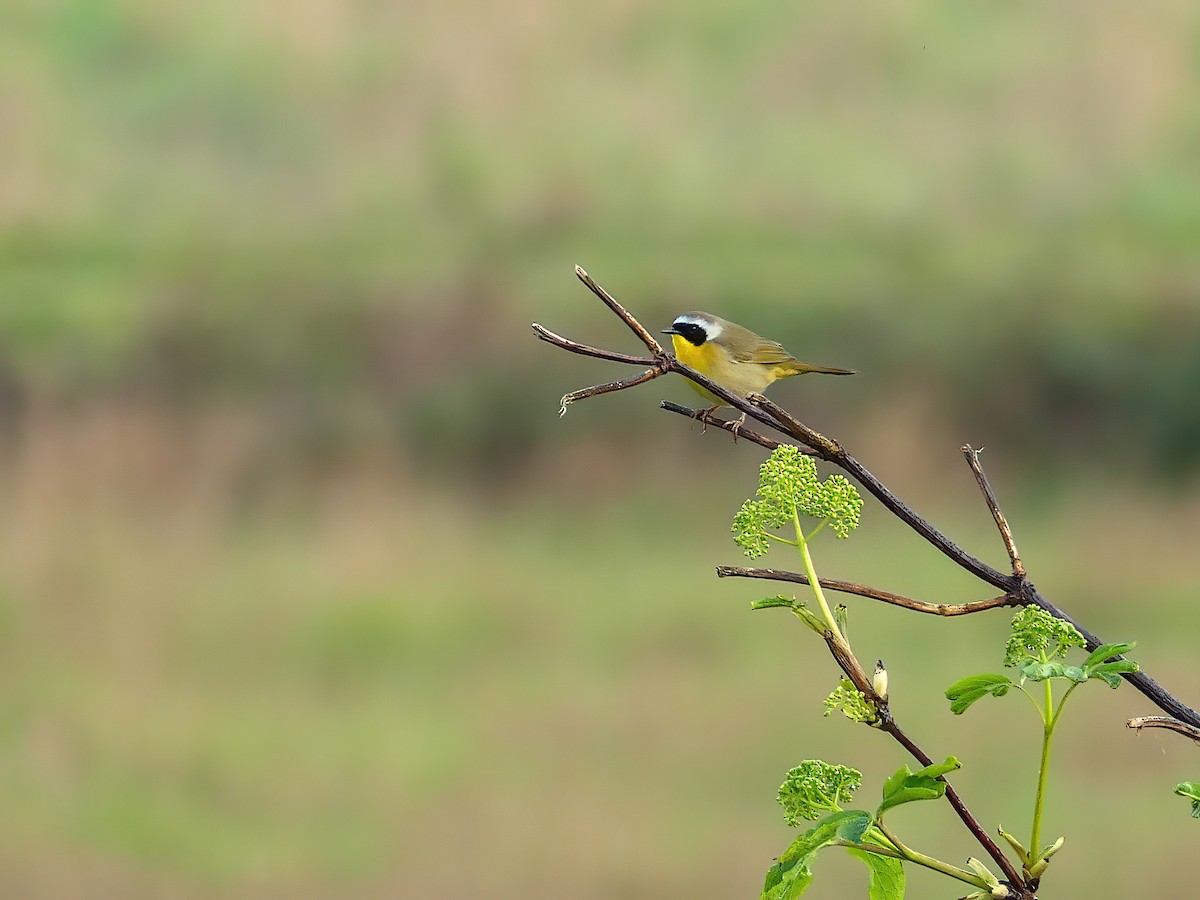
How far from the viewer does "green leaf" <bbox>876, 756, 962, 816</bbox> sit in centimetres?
31

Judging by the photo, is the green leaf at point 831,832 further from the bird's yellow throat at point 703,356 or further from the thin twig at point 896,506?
the bird's yellow throat at point 703,356

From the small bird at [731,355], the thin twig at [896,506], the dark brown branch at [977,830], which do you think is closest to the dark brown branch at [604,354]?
the thin twig at [896,506]

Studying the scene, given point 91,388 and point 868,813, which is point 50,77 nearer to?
point 91,388

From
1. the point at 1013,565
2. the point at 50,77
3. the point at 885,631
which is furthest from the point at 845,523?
the point at 50,77

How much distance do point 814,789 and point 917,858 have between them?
0.04 meters

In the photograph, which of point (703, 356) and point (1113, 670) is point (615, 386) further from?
point (703, 356)

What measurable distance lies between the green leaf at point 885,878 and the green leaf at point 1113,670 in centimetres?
7

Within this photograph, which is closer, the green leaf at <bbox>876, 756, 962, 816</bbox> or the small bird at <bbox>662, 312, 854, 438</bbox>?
the green leaf at <bbox>876, 756, 962, 816</bbox>

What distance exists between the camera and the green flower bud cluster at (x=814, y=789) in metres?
0.35

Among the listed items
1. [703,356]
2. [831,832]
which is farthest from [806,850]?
[703,356]

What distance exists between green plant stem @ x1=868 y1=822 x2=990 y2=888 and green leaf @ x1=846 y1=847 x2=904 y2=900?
0.04ft

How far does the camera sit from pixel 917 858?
31 centimetres

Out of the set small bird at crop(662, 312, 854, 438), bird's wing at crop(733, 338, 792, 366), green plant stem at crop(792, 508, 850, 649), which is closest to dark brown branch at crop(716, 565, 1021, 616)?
green plant stem at crop(792, 508, 850, 649)

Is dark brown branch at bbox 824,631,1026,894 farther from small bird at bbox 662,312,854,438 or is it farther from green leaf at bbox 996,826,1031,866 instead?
small bird at bbox 662,312,854,438
